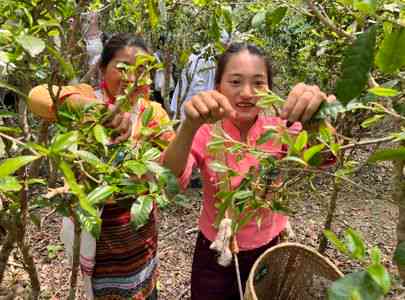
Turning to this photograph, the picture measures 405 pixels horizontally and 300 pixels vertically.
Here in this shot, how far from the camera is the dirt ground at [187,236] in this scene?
2.25 meters

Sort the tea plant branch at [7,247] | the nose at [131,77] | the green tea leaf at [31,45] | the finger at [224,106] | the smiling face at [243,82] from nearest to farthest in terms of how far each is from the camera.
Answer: the green tea leaf at [31,45]
the finger at [224,106]
the nose at [131,77]
the tea plant branch at [7,247]
the smiling face at [243,82]

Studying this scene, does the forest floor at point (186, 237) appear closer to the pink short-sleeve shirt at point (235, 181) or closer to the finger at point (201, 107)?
the pink short-sleeve shirt at point (235, 181)

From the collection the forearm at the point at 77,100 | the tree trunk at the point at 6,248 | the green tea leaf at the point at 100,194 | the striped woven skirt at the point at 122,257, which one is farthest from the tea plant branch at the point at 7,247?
the green tea leaf at the point at 100,194

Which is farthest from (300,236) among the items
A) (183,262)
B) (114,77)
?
(114,77)

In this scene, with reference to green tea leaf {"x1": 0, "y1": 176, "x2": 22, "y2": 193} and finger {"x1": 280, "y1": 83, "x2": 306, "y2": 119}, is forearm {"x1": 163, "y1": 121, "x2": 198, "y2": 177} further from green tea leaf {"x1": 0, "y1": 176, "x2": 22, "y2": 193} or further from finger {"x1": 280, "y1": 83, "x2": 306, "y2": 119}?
green tea leaf {"x1": 0, "y1": 176, "x2": 22, "y2": 193}

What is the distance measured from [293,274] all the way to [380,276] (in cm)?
87

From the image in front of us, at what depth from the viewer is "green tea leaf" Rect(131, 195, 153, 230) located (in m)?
0.76

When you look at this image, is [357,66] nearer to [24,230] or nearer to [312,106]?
[312,106]

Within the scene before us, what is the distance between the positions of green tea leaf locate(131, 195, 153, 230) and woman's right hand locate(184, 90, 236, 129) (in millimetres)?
191

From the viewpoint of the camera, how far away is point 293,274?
53.0 inches

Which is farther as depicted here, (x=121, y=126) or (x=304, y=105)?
(x=121, y=126)

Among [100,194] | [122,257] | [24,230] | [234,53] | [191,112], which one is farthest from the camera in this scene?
[122,257]

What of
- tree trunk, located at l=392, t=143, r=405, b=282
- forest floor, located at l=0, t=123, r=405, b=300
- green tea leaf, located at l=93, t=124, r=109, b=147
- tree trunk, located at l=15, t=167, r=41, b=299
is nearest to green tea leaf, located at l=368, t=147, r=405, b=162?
tree trunk, located at l=392, t=143, r=405, b=282

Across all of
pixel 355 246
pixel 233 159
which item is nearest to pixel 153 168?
pixel 355 246
